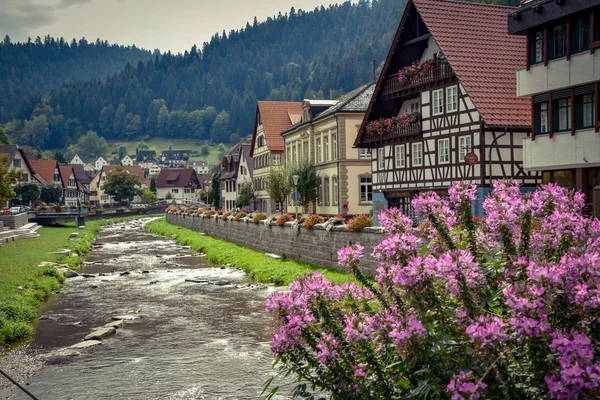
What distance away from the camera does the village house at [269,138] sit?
66312 mm

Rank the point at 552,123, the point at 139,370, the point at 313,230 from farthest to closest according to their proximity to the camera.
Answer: the point at 313,230, the point at 552,123, the point at 139,370

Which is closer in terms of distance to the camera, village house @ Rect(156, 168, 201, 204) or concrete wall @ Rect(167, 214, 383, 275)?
concrete wall @ Rect(167, 214, 383, 275)

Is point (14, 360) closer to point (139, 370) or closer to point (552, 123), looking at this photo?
point (139, 370)

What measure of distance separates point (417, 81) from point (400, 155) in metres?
4.83

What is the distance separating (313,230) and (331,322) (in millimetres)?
24071

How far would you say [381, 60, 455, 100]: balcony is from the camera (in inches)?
1312

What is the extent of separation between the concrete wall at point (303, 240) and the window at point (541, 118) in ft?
28.8

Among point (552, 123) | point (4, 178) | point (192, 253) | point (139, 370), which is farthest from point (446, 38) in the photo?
point (4, 178)

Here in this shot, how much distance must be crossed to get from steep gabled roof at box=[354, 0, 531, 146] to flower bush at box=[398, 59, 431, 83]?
51.3 inches

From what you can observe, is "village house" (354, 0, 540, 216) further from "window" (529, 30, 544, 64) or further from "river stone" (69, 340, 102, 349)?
"river stone" (69, 340, 102, 349)

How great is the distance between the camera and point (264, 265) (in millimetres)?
30672

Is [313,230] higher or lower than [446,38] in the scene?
lower

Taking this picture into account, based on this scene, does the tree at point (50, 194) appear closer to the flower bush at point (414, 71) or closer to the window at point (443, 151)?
the flower bush at point (414, 71)

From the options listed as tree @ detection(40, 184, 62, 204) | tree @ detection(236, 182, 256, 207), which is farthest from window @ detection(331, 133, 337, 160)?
tree @ detection(40, 184, 62, 204)
